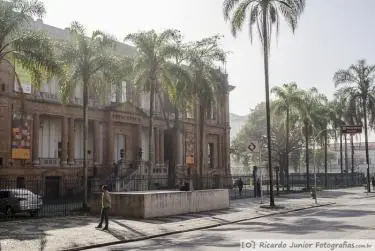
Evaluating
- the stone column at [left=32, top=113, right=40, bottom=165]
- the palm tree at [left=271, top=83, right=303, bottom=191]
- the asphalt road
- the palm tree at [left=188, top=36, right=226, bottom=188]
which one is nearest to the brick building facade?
the stone column at [left=32, top=113, right=40, bottom=165]

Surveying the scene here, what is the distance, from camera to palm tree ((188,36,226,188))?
106 feet

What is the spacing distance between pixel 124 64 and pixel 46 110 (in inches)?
452

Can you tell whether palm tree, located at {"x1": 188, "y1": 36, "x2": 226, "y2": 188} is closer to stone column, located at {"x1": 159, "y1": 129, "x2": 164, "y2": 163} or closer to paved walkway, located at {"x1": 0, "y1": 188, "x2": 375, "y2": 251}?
paved walkway, located at {"x1": 0, "y1": 188, "x2": 375, "y2": 251}

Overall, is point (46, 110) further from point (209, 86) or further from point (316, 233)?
point (316, 233)

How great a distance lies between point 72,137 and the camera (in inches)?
1532

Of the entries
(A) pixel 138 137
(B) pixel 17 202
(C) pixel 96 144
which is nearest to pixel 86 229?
(B) pixel 17 202

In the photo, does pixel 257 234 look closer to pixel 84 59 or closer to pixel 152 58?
pixel 84 59

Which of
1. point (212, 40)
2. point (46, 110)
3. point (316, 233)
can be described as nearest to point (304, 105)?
point (212, 40)

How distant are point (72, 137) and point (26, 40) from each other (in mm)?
21371

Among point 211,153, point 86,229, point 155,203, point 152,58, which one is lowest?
point 86,229

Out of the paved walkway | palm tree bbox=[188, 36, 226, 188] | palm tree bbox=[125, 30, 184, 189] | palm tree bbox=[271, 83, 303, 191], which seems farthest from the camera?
palm tree bbox=[271, 83, 303, 191]

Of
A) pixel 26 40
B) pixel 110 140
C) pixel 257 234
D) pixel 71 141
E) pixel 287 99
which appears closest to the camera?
pixel 257 234

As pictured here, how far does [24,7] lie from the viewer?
18.9m

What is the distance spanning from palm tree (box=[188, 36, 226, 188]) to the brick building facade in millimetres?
3829
